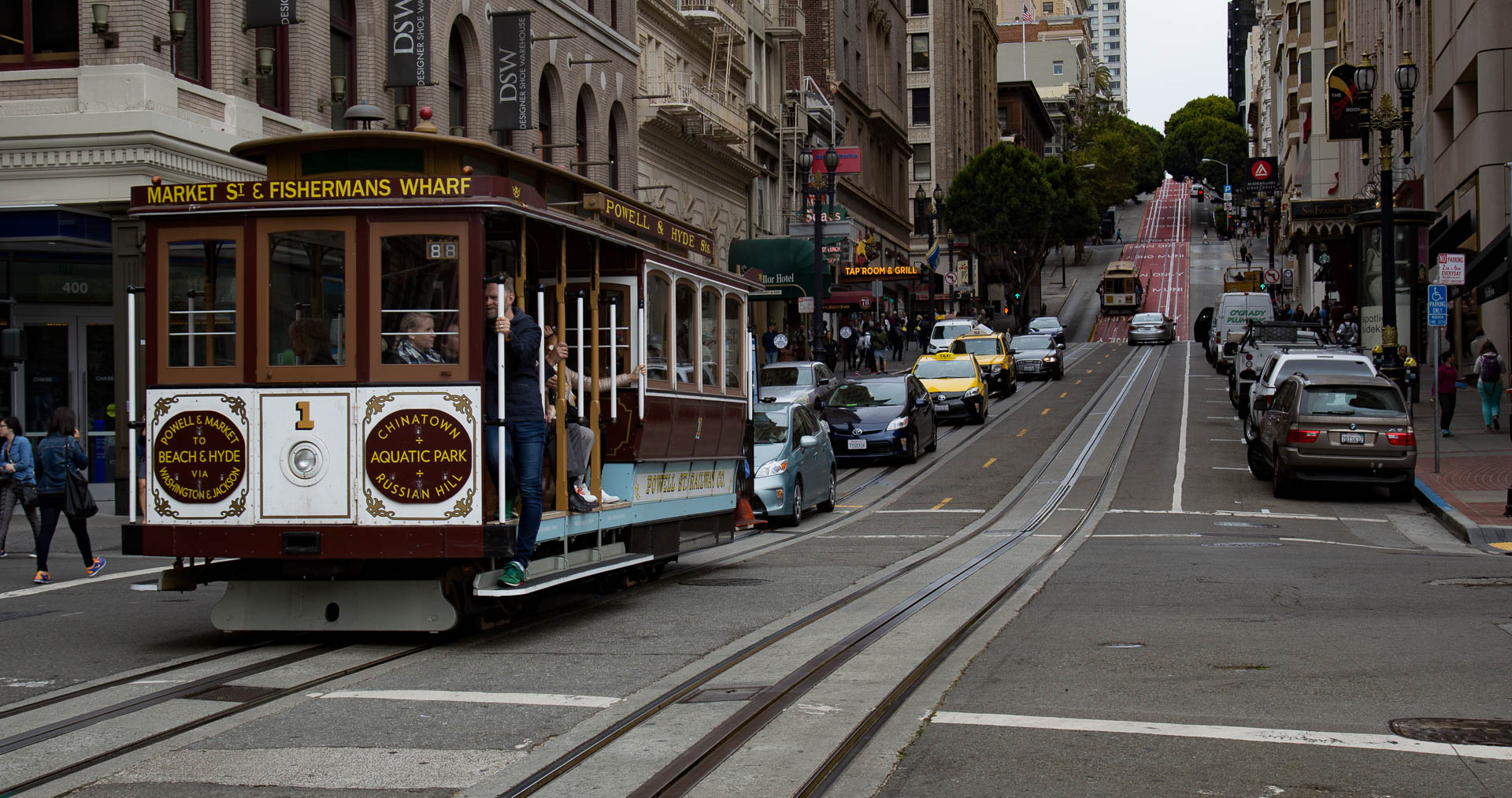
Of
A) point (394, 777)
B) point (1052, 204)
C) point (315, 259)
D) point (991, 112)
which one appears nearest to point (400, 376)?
point (315, 259)

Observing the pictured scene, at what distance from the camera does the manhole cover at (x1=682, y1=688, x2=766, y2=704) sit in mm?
7980

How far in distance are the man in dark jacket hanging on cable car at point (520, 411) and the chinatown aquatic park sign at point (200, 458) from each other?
1.66 metres

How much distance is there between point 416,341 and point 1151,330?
212 feet

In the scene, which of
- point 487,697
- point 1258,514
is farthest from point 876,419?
point 487,697

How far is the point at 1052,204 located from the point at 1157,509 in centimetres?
6864

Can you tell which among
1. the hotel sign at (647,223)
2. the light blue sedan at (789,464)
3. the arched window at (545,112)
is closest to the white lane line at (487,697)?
the hotel sign at (647,223)

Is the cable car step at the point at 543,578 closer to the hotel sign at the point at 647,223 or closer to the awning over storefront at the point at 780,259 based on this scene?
the hotel sign at the point at 647,223

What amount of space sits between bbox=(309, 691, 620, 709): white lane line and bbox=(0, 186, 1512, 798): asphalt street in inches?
1.4

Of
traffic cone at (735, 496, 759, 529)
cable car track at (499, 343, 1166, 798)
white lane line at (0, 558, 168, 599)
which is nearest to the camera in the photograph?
cable car track at (499, 343, 1166, 798)

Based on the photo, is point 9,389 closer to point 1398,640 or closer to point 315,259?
point 315,259

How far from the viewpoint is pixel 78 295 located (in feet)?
76.5

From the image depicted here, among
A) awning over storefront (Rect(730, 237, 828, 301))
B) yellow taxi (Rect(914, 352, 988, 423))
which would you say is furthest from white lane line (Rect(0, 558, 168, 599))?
awning over storefront (Rect(730, 237, 828, 301))

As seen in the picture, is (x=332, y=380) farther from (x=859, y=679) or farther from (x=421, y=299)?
(x=859, y=679)

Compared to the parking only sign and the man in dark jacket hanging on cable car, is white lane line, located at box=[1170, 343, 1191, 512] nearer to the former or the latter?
the parking only sign
